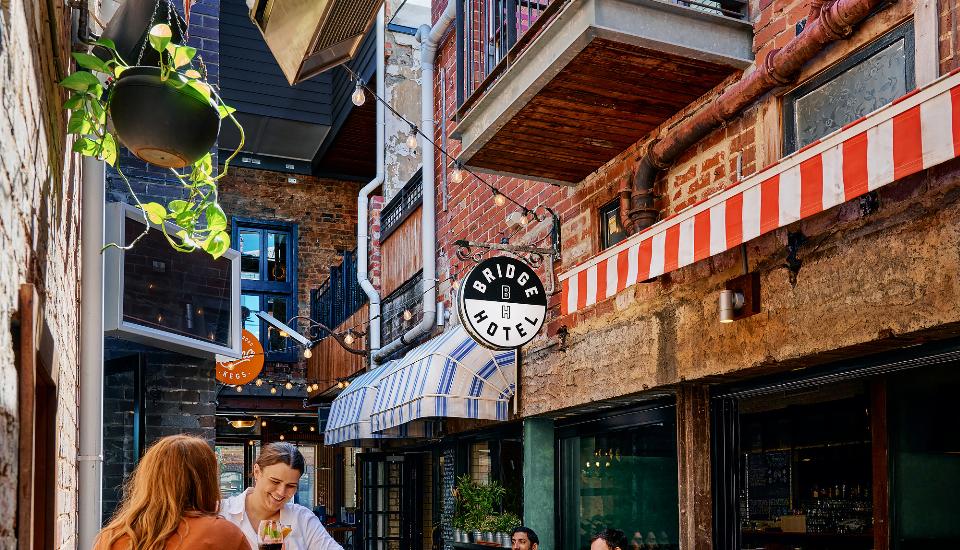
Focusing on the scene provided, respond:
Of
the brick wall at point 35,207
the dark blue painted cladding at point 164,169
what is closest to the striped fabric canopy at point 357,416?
the dark blue painted cladding at point 164,169

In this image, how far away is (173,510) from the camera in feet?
8.27

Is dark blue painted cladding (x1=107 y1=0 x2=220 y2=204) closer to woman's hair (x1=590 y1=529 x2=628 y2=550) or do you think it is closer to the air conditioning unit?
the air conditioning unit

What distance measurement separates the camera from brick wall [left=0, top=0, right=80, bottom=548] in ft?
6.63

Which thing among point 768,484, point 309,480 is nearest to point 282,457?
point 768,484

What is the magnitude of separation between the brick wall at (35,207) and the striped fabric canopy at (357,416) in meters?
8.21

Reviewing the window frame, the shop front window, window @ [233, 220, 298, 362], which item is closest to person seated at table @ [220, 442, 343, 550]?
the shop front window

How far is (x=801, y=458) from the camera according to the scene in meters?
6.98

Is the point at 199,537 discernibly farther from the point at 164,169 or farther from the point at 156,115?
the point at 164,169

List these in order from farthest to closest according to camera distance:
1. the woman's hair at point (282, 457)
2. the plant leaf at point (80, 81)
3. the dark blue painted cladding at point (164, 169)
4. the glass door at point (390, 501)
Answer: the glass door at point (390, 501) → the dark blue painted cladding at point (164, 169) → the woman's hair at point (282, 457) → the plant leaf at point (80, 81)

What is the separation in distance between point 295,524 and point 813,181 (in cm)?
265

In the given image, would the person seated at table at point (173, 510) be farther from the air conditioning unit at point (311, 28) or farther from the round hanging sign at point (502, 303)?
the round hanging sign at point (502, 303)

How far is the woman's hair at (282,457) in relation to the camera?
3.70 meters

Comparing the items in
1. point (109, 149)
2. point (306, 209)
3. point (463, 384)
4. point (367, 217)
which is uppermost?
point (306, 209)

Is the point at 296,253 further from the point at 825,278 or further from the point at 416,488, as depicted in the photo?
the point at 825,278
